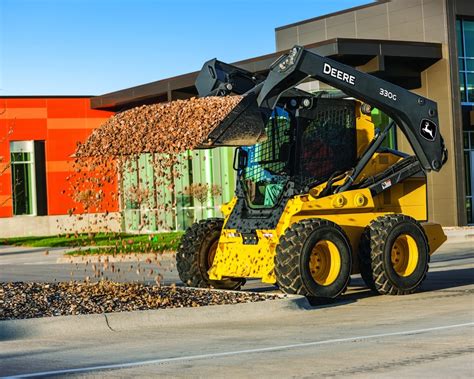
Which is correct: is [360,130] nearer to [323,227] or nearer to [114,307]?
[323,227]

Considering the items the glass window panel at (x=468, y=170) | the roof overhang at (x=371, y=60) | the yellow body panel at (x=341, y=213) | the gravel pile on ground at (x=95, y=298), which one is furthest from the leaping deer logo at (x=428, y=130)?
the glass window panel at (x=468, y=170)

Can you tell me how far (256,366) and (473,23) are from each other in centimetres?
3002

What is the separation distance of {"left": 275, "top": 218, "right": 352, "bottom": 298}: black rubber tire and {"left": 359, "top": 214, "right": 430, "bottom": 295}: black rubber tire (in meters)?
0.83

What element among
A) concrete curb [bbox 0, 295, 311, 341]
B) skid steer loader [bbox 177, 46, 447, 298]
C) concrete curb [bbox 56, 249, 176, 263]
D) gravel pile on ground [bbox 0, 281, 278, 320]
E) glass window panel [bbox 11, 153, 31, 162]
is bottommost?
concrete curb [bbox 56, 249, 176, 263]

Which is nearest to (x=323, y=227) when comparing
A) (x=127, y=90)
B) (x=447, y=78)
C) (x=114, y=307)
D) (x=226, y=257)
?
(x=226, y=257)

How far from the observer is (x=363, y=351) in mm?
9344

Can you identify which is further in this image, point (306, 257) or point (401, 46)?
point (401, 46)

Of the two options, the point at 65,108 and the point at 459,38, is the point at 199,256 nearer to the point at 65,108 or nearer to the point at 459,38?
the point at 459,38

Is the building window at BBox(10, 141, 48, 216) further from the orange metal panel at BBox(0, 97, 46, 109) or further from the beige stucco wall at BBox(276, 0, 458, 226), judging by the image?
the beige stucco wall at BBox(276, 0, 458, 226)

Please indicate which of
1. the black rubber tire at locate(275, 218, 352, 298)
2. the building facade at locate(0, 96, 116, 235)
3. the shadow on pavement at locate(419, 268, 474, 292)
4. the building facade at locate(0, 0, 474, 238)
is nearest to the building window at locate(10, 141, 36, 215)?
the building facade at locate(0, 96, 116, 235)

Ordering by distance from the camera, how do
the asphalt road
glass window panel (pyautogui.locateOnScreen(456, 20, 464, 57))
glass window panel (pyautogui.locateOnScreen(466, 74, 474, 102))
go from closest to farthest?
the asphalt road
glass window panel (pyautogui.locateOnScreen(456, 20, 464, 57))
glass window panel (pyautogui.locateOnScreen(466, 74, 474, 102))

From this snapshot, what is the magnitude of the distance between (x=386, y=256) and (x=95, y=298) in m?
4.10

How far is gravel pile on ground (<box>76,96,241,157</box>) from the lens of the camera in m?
13.8

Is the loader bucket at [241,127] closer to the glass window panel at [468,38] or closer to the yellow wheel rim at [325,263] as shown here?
the yellow wheel rim at [325,263]
